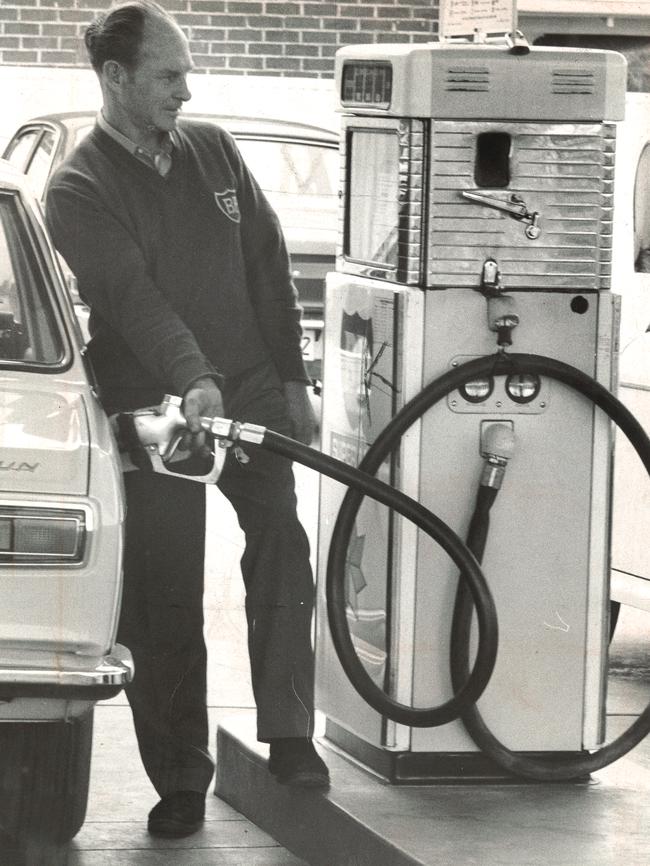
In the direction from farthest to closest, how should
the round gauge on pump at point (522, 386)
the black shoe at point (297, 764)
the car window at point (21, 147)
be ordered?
the car window at point (21, 147) < the black shoe at point (297, 764) < the round gauge on pump at point (522, 386)

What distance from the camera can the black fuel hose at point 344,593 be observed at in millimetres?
3369

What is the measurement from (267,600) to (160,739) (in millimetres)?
462

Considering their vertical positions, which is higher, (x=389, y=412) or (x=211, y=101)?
(x=211, y=101)

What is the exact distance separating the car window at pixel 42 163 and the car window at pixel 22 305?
0.38m

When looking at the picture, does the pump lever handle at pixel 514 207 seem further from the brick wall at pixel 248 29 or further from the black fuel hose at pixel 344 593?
the brick wall at pixel 248 29

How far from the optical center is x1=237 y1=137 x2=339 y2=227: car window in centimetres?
410

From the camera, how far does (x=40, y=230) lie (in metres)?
3.63

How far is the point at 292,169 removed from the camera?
4191 millimetres

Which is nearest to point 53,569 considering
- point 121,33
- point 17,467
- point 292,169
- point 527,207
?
point 17,467

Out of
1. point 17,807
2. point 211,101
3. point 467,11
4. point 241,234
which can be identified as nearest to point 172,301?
point 241,234

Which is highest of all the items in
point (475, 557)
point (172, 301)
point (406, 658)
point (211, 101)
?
point (211, 101)

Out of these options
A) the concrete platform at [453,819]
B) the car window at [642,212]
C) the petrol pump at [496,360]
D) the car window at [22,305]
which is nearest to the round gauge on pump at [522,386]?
the petrol pump at [496,360]

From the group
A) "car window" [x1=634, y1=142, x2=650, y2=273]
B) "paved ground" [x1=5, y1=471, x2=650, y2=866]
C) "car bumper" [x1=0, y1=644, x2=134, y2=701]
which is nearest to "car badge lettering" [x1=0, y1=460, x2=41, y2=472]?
"car bumper" [x1=0, y1=644, x2=134, y2=701]

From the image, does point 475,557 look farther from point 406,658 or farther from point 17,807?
point 17,807
